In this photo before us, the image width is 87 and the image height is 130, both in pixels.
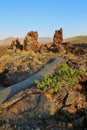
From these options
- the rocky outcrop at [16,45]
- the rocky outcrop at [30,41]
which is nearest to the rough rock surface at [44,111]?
the rocky outcrop at [30,41]

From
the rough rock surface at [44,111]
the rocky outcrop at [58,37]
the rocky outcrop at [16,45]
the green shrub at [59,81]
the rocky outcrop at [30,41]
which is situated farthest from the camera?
the rocky outcrop at [58,37]

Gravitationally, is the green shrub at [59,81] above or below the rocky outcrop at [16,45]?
above

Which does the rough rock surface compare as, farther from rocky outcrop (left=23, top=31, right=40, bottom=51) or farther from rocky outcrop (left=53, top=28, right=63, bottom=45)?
rocky outcrop (left=53, top=28, right=63, bottom=45)

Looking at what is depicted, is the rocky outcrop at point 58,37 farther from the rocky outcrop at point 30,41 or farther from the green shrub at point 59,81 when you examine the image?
the green shrub at point 59,81

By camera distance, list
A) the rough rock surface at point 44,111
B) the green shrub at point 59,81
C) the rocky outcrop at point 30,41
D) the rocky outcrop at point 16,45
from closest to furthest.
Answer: the rough rock surface at point 44,111
the green shrub at point 59,81
the rocky outcrop at point 30,41
the rocky outcrop at point 16,45

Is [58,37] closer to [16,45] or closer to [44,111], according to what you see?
[16,45]

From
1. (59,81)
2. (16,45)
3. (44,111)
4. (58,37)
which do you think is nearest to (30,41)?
(16,45)

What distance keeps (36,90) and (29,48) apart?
24.2m

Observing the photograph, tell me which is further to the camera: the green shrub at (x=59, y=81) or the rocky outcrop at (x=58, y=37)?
the rocky outcrop at (x=58, y=37)

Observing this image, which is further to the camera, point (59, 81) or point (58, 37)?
point (58, 37)

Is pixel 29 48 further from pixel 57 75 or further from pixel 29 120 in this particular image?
pixel 29 120

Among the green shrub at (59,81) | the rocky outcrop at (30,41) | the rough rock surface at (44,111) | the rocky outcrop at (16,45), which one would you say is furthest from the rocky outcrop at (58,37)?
the rough rock surface at (44,111)

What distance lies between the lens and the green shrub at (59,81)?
13.0m

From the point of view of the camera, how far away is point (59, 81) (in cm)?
1362
